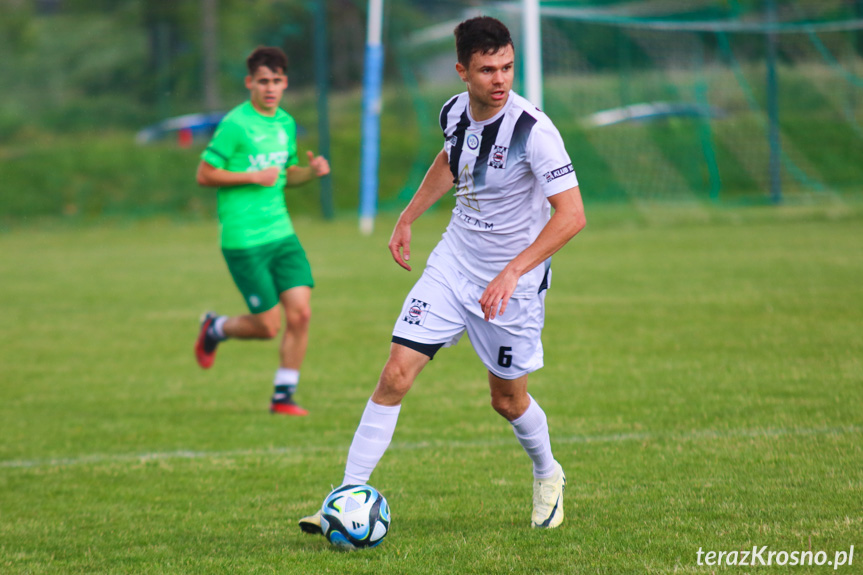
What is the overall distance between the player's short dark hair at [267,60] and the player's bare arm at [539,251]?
3.57m

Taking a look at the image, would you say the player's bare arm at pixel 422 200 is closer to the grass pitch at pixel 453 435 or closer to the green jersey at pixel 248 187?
the grass pitch at pixel 453 435

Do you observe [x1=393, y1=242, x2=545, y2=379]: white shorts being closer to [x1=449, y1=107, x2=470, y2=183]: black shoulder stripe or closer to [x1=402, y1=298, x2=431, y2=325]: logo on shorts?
[x1=402, y1=298, x2=431, y2=325]: logo on shorts

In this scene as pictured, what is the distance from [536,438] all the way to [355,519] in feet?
3.04

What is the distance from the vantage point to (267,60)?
713 cm

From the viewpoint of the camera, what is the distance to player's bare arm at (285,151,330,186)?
717 cm

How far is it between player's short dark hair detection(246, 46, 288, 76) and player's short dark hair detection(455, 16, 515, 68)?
3138mm

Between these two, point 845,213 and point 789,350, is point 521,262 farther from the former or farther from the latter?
point 845,213

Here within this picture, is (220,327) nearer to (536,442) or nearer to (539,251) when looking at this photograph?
(536,442)

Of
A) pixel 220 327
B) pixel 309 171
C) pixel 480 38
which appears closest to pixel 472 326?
pixel 480 38

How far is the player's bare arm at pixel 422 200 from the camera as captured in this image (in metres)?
4.68

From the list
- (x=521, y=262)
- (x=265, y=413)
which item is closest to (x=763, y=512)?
(x=521, y=262)

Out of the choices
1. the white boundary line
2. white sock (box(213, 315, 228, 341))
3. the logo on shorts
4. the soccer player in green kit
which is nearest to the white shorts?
the logo on shorts

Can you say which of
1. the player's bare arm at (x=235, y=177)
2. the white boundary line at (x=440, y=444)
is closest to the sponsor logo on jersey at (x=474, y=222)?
the white boundary line at (x=440, y=444)

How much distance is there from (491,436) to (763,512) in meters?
2.09
